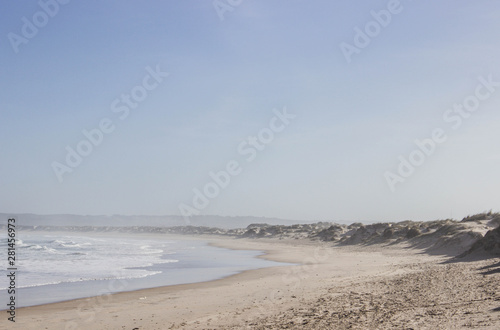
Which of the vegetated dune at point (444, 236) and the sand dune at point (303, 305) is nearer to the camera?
the sand dune at point (303, 305)

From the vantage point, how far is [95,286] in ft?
46.3

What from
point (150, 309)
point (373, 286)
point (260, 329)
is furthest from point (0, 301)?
point (373, 286)

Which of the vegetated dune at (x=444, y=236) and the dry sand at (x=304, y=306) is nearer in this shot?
the dry sand at (x=304, y=306)

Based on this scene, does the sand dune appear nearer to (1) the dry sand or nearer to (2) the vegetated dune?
(1) the dry sand

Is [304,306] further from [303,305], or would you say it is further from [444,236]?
[444,236]

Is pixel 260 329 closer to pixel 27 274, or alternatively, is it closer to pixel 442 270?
pixel 442 270

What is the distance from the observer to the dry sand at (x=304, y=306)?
7.20 metres

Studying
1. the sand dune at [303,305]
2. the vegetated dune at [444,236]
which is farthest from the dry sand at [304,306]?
the vegetated dune at [444,236]

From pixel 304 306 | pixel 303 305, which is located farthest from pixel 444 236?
pixel 304 306

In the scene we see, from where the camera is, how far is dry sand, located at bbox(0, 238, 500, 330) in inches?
283

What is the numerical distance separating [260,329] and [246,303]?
3018mm

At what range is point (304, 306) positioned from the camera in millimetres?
9078

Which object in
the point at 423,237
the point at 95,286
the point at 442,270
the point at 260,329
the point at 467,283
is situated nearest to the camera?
the point at 260,329

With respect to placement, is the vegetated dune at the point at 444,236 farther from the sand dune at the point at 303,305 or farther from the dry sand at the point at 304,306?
the dry sand at the point at 304,306
